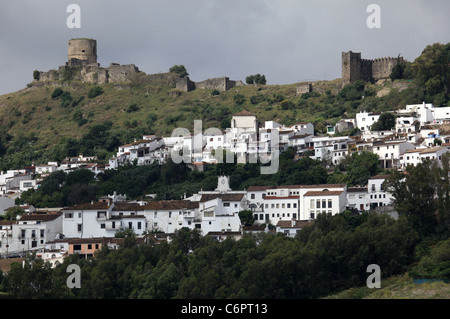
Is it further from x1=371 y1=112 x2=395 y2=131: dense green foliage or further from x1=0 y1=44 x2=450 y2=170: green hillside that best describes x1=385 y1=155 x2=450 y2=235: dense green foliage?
x1=0 y1=44 x2=450 y2=170: green hillside

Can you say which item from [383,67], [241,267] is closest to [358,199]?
[241,267]

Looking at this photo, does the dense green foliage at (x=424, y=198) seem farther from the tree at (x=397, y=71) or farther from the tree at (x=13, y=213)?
the tree at (x=397, y=71)

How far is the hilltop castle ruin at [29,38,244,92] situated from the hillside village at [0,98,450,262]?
22.9 metres

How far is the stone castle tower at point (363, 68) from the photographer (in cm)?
7750

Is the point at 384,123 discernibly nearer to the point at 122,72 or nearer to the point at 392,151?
the point at 392,151

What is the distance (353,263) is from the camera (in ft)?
145

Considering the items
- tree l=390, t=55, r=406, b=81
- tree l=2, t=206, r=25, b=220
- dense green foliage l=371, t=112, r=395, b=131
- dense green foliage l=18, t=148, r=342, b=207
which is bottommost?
tree l=2, t=206, r=25, b=220

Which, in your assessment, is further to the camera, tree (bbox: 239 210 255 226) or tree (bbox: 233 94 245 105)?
tree (bbox: 233 94 245 105)

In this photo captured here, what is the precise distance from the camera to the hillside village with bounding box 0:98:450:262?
51.6 meters

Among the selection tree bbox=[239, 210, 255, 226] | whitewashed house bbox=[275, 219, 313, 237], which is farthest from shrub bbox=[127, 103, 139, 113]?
whitewashed house bbox=[275, 219, 313, 237]

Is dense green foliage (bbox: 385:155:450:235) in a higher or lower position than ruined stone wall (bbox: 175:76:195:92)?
lower

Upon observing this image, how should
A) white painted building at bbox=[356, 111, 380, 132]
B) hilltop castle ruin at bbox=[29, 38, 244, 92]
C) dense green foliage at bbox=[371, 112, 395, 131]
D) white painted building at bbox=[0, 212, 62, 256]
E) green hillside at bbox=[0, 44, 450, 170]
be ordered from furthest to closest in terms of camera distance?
hilltop castle ruin at bbox=[29, 38, 244, 92]
green hillside at bbox=[0, 44, 450, 170]
white painted building at bbox=[356, 111, 380, 132]
dense green foliage at bbox=[371, 112, 395, 131]
white painted building at bbox=[0, 212, 62, 256]

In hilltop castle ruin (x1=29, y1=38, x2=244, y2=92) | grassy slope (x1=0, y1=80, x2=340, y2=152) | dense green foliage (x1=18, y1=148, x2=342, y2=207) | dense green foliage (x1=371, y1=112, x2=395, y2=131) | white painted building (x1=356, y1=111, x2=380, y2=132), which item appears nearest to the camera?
dense green foliage (x1=18, y1=148, x2=342, y2=207)

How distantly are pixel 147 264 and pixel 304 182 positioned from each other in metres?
14.1
